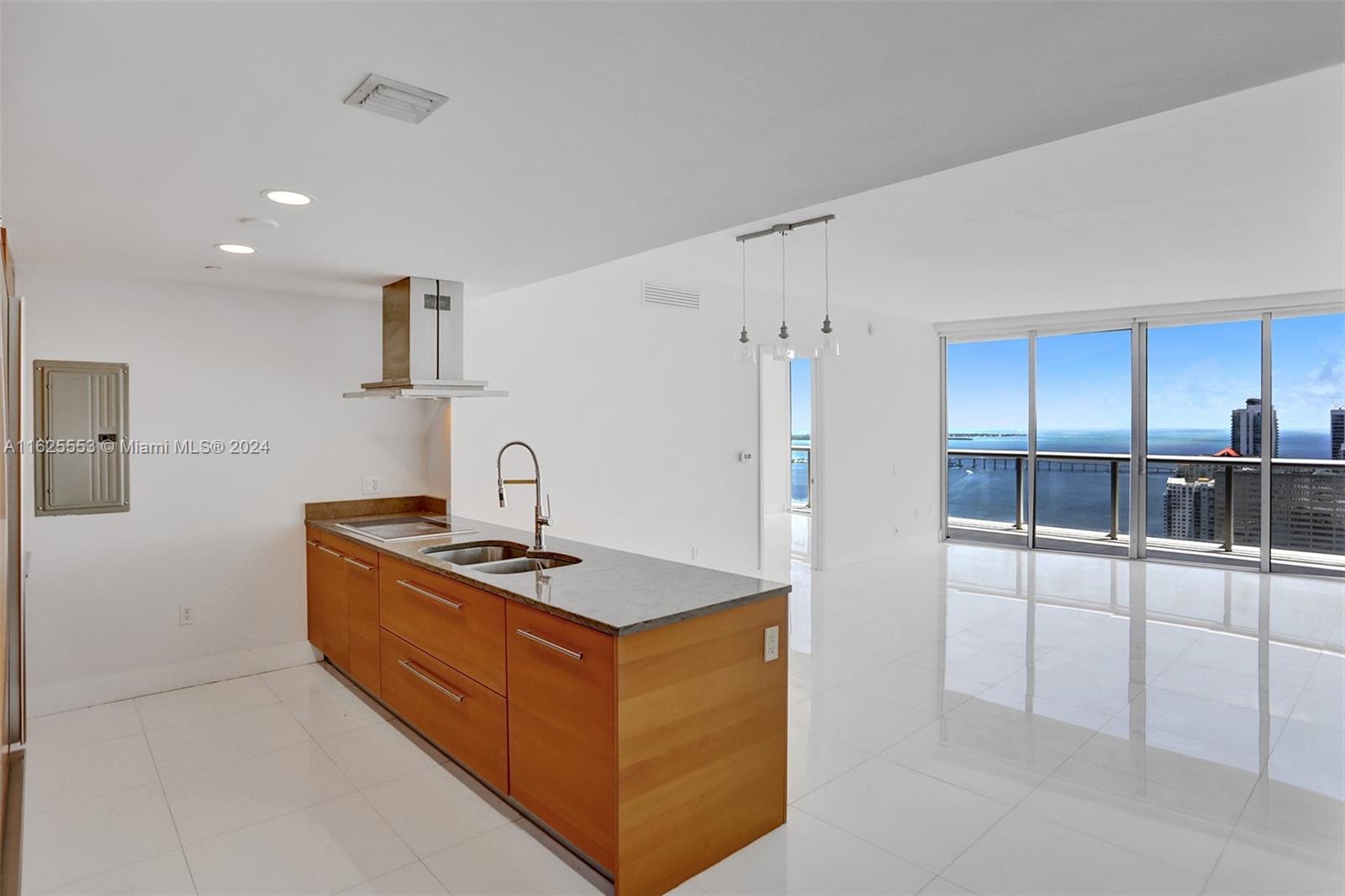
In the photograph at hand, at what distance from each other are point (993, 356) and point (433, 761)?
7.64m

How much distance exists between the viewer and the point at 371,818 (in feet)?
8.66

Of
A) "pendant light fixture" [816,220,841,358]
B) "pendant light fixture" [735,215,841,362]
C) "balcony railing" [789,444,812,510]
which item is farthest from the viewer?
"balcony railing" [789,444,812,510]

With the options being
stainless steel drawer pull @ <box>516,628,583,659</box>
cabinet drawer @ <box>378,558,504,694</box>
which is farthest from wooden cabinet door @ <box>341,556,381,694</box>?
stainless steel drawer pull @ <box>516,628,583,659</box>

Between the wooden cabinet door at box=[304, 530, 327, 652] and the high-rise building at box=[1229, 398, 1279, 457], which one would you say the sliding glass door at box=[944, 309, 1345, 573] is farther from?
the wooden cabinet door at box=[304, 530, 327, 652]

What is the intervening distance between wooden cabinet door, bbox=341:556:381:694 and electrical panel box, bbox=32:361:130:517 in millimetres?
1263

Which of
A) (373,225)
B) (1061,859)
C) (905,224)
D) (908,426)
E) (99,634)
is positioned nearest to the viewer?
(1061,859)

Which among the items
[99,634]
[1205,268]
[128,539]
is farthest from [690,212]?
[1205,268]

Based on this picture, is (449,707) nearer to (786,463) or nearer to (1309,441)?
(1309,441)

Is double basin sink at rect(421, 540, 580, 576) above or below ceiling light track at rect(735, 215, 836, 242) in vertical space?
below

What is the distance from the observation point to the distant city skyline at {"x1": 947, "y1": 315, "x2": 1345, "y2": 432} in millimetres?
6754

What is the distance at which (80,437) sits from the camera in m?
3.67

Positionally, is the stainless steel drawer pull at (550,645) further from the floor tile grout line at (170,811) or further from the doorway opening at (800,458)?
the doorway opening at (800,458)

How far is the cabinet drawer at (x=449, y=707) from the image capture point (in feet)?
8.57

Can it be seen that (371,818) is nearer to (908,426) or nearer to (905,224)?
(905,224)
